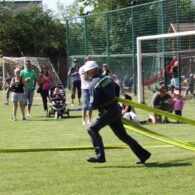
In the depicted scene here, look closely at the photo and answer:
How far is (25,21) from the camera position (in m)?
44.5

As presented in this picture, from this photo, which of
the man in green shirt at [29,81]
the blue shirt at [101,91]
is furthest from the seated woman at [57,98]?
the blue shirt at [101,91]

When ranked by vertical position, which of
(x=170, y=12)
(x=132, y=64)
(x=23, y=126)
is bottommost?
(x=23, y=126)

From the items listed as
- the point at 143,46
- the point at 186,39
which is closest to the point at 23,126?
the point at 186,39

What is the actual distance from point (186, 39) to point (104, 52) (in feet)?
22.6

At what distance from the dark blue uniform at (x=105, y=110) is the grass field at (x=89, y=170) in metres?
0.34

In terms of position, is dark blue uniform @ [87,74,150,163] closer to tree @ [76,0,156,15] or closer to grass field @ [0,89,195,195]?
grass field @ [0,89,195,195]

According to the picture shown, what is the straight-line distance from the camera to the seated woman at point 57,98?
1568cm

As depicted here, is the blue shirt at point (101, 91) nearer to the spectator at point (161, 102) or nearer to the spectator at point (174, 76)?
the spectator at point (161, 102)

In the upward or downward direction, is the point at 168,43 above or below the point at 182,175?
above

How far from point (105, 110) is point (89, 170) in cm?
102

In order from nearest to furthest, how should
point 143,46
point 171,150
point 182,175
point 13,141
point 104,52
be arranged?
1. point 182,175
2. point 171,150
3. point 13,141
4. point 143,46
5. point 104,52

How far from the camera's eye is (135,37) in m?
24.2

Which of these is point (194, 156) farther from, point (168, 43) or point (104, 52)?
point (104, 52)

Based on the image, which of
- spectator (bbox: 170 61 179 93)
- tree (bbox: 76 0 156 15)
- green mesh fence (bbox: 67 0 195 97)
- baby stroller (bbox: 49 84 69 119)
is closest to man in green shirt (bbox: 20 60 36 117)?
baby stroller (bbox: 49 84 69 119)
